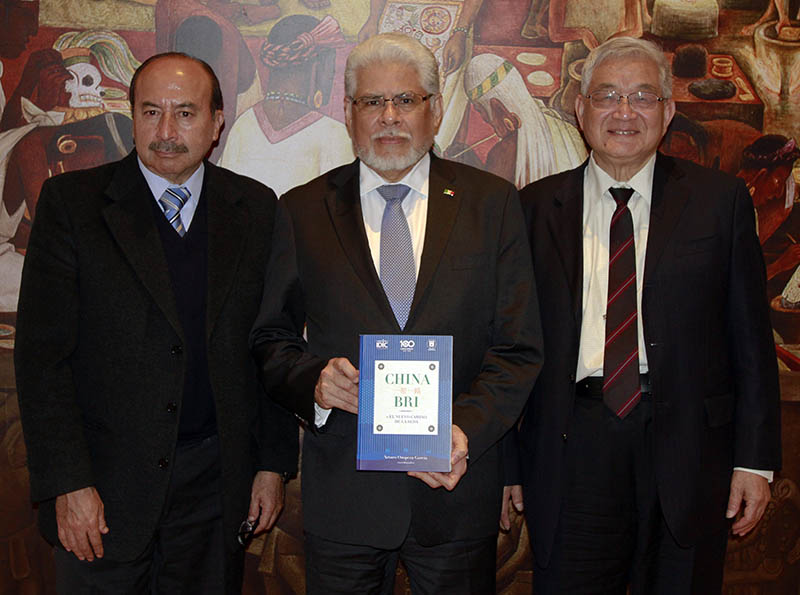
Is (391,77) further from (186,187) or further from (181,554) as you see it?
(181,554)

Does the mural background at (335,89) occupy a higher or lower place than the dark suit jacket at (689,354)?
higher

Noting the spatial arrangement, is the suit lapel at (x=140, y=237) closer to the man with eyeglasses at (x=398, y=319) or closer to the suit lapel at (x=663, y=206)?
the man with eyeglasses at (x=398, y=319)

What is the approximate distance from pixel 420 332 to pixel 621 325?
2.36 feet

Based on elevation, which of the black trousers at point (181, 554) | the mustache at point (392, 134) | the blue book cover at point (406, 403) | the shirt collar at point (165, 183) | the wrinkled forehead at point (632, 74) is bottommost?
the black trousers at point (181, 554)

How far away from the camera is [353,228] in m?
2.27

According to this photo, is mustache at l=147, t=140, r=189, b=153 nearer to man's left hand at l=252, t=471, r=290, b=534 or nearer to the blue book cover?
the blue book cover

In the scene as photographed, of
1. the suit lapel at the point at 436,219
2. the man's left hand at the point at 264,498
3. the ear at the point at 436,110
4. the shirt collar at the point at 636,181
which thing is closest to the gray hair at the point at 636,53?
the shirt collar at the point at 636,181

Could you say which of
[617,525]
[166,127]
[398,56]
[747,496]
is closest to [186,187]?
[166,127]

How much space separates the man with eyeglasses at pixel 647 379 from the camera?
2.32m

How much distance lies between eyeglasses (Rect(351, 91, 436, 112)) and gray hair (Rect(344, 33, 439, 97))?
0.05 meters

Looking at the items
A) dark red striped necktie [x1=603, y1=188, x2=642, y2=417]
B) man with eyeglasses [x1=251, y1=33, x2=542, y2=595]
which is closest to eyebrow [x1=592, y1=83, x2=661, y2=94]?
dark red striped necktie [x1=603, y1=188, x2=642, y2=417]

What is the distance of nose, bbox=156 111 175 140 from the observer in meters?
2.41

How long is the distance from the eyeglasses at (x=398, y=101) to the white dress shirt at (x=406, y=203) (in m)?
0.18

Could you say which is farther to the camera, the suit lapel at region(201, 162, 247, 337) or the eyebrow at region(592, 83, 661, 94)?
the eyebrow at region(592, 83, 661, 94)
